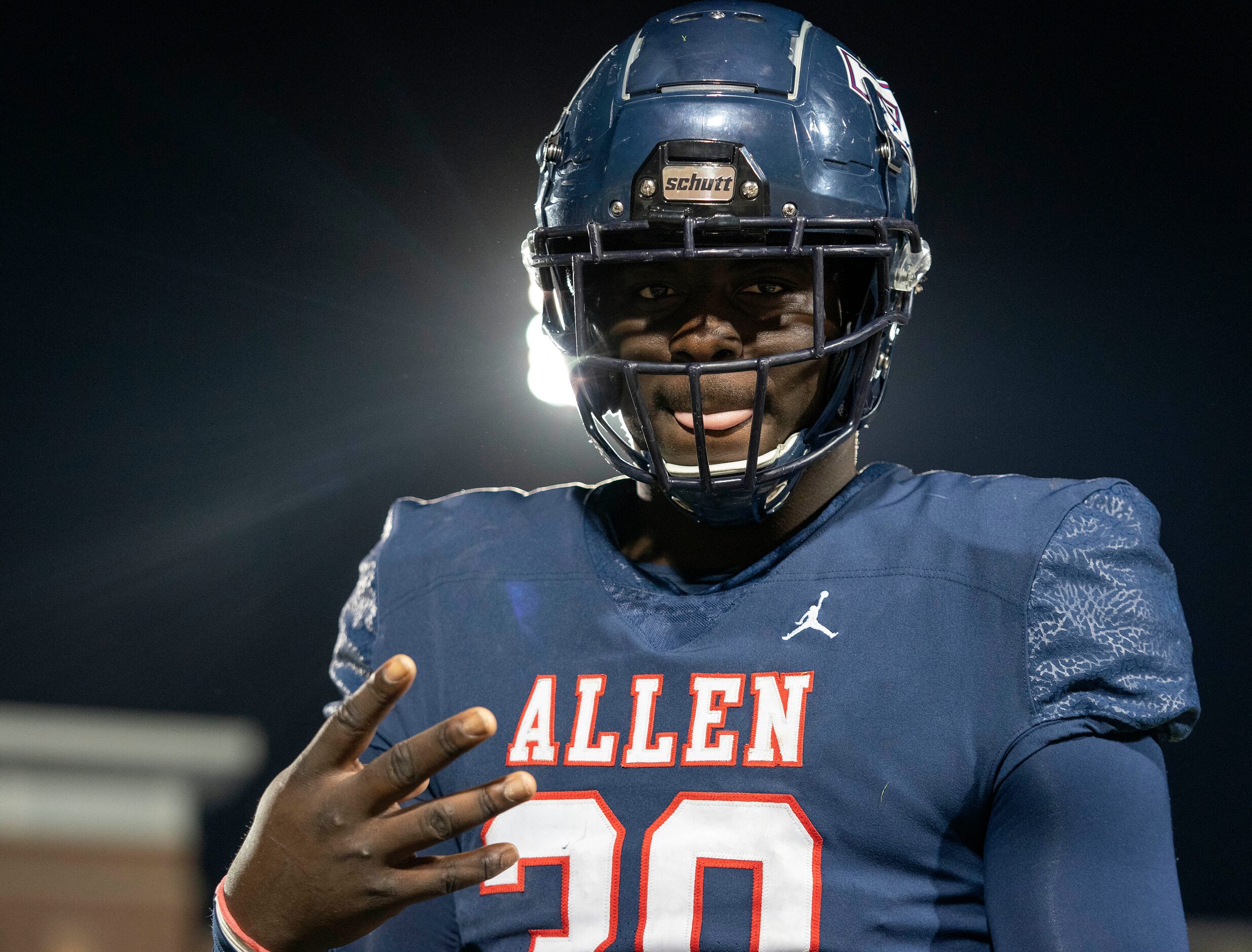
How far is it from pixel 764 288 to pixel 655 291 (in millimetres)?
100

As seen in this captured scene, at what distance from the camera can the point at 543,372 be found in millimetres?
1929

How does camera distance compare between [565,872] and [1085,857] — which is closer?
[1085,857]

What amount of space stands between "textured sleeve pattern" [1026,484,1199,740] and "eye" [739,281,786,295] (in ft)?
1.03

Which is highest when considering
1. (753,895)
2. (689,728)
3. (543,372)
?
(543,372)

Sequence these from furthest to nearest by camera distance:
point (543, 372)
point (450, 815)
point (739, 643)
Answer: point (543, 372) < point (739, 643) < point (450, 815)

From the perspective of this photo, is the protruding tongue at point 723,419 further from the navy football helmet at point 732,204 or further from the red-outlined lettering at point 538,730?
the red-outlined lettering at point 538,730

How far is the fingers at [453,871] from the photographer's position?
0.83 meters

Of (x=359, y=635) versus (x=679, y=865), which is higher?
(x=359, y=635)

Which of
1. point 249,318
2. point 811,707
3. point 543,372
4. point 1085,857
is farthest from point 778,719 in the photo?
point 249,318

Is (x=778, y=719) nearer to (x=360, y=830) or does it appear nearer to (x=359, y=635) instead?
(x=360, y=830)

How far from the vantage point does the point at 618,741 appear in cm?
103

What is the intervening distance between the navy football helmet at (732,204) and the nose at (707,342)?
13mm

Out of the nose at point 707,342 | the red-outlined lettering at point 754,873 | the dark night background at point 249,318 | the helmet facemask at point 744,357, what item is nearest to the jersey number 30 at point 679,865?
the red-outlined lettering at point 754,873

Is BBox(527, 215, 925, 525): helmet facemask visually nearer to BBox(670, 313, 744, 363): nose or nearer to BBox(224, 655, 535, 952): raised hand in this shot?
BBox(670, 313, 744, 363): nose
